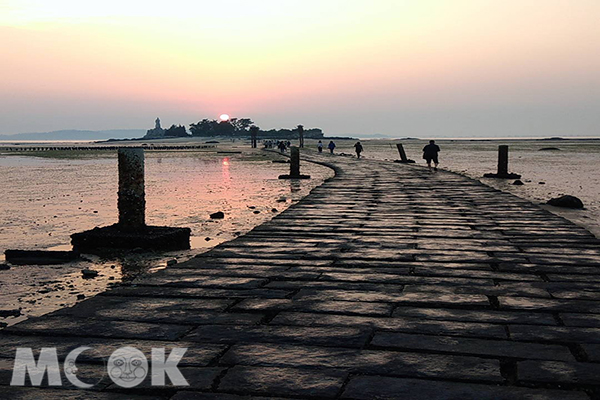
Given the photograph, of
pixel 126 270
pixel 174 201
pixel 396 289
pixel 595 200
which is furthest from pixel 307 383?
pixel 595 200

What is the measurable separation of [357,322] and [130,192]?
548 centimetres

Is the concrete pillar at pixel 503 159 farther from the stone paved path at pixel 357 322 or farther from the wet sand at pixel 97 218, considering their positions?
the stone paved path at pixel 357 322

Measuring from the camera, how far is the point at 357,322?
11.1 feet

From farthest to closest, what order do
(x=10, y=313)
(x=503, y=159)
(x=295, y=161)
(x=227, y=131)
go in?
1. (x=227, y=131)
2. (x=503, y=159)
3. (x=295, y=161)
4. (x=10, y=313)

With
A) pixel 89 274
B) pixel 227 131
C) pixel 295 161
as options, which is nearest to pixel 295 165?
pixel 295 161

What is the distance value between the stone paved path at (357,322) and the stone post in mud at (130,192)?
2373 mm

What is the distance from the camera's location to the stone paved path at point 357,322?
2.51 metres

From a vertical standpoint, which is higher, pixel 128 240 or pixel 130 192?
pixel 130 192

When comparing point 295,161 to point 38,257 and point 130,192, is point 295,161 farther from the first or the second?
point 38,257

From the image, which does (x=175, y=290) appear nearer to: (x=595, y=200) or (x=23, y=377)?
(x=23, y=377)

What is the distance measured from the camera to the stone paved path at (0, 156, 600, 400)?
251 cm

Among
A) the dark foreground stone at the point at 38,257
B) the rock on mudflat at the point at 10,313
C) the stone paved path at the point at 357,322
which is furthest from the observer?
the dark foreground stone at the point at 38,257

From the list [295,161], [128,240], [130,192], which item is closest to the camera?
[128,240]

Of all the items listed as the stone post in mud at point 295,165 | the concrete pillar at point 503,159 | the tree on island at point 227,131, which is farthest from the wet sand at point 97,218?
the tree on island at point 227,131
